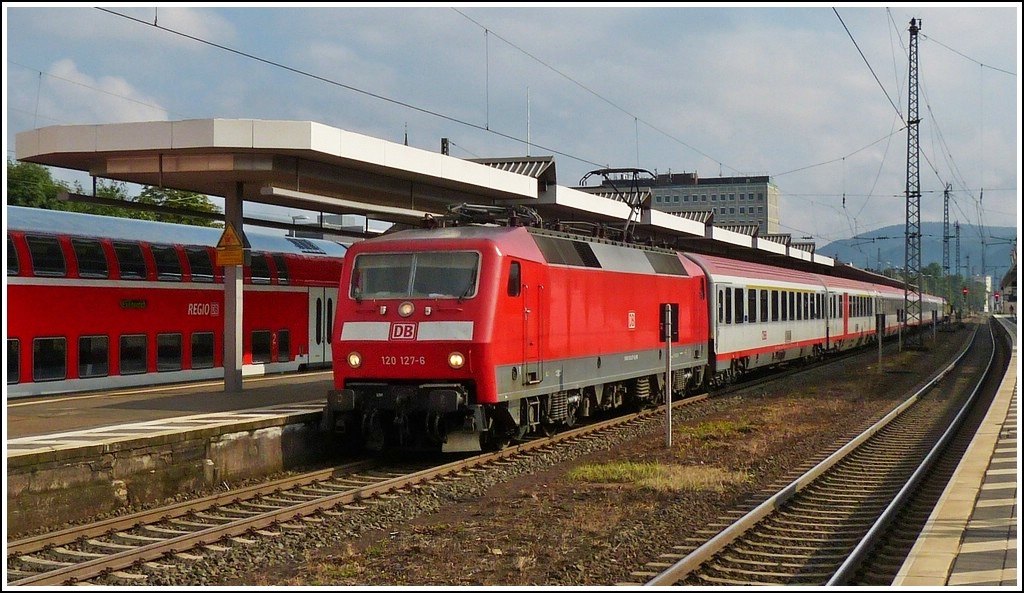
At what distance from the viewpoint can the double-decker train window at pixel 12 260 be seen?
1922 centimetres

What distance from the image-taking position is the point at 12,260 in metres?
19.4

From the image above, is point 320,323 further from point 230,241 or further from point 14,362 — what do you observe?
point 14,362

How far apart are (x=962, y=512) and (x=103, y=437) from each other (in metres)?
9.80

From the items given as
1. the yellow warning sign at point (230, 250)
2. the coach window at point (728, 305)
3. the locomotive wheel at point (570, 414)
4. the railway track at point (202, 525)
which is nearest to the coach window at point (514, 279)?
the railway track at point (202, 525)

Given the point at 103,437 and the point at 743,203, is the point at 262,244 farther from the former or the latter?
the point at 743,203

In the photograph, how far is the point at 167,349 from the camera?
2338 cm

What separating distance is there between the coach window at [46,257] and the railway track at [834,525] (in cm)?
1445

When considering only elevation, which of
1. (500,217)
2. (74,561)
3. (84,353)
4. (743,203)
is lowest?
(74,561)

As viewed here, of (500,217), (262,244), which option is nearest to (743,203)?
(262,244)

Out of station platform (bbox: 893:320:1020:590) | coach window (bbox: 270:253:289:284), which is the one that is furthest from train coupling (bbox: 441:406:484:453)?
coach window (bbox: 270:253:289:284)

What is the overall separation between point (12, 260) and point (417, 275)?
921 cm

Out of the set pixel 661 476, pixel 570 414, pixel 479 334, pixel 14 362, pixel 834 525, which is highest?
pixel 479 334

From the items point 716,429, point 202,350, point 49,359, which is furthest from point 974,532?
point 202,350

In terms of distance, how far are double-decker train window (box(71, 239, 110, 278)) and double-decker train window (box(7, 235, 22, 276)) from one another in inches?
58.5
